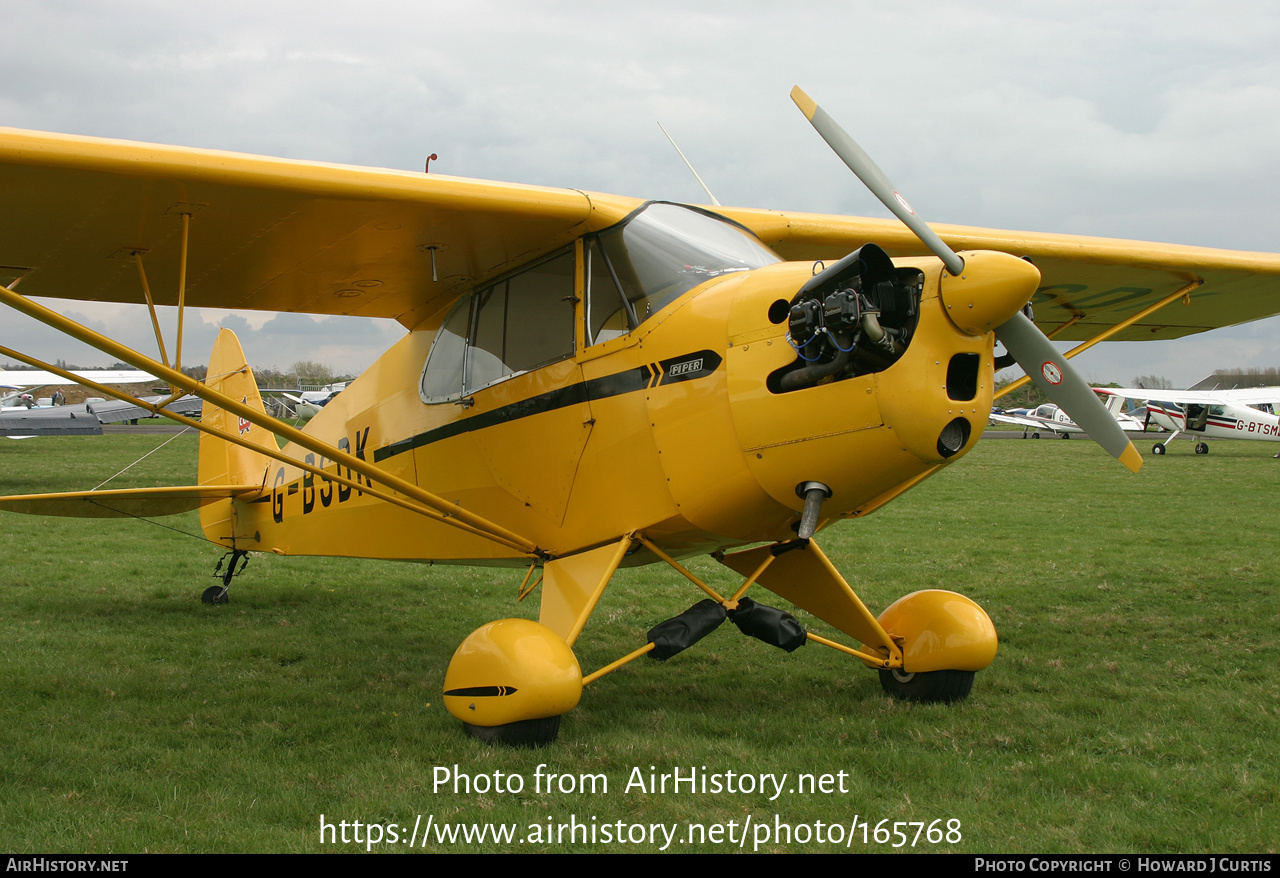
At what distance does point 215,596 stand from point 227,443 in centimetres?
162

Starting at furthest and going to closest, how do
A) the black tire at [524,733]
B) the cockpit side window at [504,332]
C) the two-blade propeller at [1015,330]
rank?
1. the cockpit side window at [504,332]
2. the black tire at [524,733]
3. the two-blade propeller at [1015,330]

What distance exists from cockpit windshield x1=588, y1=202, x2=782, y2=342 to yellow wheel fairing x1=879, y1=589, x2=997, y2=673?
2.22 meters

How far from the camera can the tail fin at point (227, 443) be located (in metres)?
8.55

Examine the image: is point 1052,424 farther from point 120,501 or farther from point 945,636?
point 120,501

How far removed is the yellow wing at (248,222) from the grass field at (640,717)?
249cm

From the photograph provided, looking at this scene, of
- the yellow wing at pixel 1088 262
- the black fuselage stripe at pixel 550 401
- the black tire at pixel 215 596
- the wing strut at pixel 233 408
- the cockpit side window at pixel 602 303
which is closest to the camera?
the wing strut at pixel 233 408

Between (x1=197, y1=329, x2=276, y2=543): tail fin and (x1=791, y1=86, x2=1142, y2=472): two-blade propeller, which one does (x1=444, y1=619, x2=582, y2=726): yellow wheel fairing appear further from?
(x1=197, y1=329, x2=276, y2=543): tail fin

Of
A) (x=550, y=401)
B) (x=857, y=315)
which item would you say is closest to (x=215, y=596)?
(x=550, y=401)

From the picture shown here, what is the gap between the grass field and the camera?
3529 millimetres

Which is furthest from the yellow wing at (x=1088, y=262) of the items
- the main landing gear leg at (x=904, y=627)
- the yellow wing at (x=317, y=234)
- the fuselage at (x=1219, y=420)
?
the fuselage at (x=1219, y=420)

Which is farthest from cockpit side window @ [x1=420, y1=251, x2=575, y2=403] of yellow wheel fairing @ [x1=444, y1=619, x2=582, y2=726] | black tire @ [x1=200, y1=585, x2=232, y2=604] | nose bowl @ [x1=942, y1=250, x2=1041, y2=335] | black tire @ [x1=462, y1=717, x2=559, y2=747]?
black tire @ [x1=200, y1=585, x2=232, y2=604]

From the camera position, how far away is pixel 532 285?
5160 millimetres

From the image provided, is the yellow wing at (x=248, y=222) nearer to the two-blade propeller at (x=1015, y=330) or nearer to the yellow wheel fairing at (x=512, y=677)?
the two-blade propeller at (x=1015, y=330)

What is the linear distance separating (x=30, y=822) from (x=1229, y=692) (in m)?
5.93
